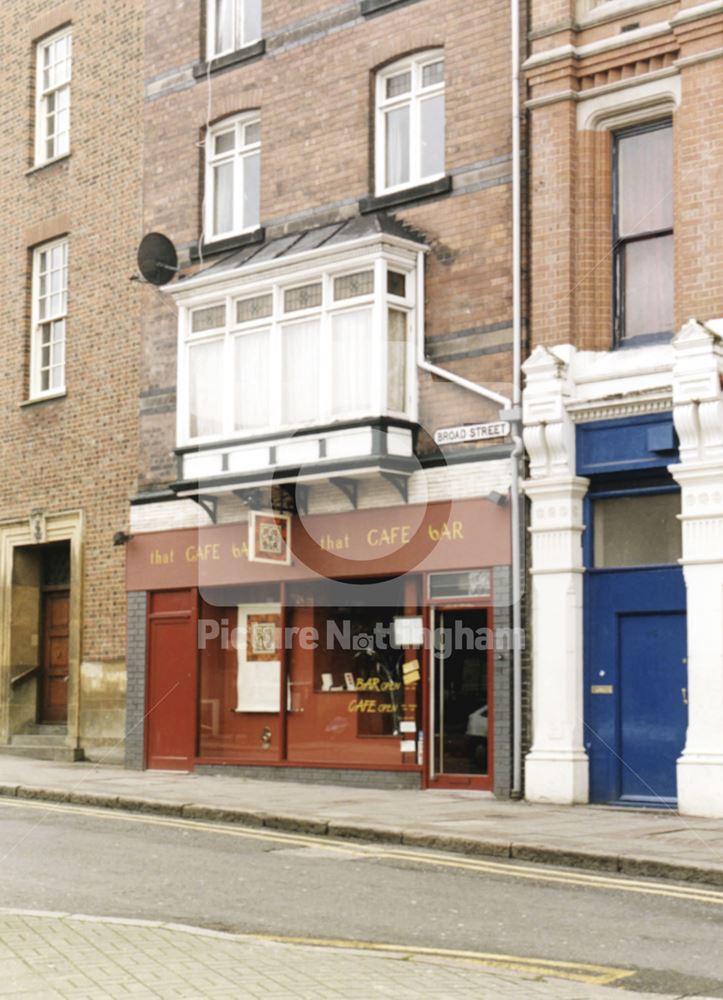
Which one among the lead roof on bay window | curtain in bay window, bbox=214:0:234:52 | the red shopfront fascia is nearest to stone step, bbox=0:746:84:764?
the red shopfront fascia

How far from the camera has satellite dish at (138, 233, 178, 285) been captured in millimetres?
20453

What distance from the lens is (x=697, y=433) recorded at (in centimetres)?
1496

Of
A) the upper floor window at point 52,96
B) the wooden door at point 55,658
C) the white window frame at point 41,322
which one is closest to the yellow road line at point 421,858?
the wooden door at point 55,658

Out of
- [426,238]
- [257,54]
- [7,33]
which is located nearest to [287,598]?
[426,238]

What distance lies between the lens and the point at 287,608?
19000 mm

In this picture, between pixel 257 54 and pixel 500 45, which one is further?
pixel 257 54

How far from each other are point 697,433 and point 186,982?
9868mm

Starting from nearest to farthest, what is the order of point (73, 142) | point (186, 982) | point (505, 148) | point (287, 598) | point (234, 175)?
point (186, 982), point (505, 148), point (287, 598), point (234, 175), point (73, 142)

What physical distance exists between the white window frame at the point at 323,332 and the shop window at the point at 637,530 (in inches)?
112

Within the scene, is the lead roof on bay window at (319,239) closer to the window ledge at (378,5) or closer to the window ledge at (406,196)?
the window ledge at (406,196)

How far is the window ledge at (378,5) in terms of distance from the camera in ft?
60.0

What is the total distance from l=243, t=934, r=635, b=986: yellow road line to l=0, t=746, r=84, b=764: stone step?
13744 mm

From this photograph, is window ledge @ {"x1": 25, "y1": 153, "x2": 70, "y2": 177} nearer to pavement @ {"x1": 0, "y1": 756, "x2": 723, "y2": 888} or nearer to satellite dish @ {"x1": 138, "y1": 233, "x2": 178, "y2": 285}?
satellite dish @ {"x1": 138, "y1": 233, "x2": 178, "y2": 285}

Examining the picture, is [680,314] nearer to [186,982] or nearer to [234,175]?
[234,175]
